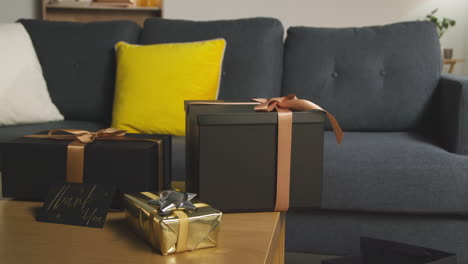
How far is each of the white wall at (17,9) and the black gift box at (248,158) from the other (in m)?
3.82

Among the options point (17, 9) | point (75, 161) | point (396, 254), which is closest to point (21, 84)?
point (75, 161)

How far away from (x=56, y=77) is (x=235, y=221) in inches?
62.5

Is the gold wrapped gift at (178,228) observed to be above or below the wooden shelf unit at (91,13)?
below

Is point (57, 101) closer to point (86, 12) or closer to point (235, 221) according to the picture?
point (235, 221)

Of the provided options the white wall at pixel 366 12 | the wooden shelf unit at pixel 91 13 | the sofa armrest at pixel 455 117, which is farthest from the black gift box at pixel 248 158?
the wooden shelf unit at pixel 91 13

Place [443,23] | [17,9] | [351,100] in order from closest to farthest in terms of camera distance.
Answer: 1. [351,100]
2. [443,23]
3. [17,9]

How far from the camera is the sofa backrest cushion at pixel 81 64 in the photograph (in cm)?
221

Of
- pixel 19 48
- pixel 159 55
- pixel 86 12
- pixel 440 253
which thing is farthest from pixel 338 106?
pixel 86 12

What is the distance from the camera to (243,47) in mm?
2129

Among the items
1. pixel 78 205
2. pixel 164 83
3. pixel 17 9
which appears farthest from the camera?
pixel 17 9

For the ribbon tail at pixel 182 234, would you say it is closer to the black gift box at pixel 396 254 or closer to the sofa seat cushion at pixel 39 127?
the black gift box at pixel 396 254

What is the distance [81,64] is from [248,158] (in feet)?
4.95

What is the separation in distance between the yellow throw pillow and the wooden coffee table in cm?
98

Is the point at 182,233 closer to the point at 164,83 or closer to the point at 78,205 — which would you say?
the point at 78,205
